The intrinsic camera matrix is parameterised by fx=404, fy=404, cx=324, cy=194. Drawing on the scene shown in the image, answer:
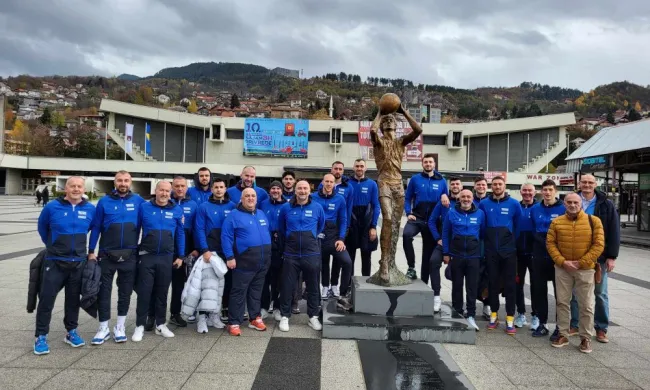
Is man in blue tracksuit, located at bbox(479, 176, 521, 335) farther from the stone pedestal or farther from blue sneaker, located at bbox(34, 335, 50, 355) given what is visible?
blue sneaker, located at bbox(34, 335, 50, 355)

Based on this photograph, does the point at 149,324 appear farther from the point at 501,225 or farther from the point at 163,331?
the point at 501,225

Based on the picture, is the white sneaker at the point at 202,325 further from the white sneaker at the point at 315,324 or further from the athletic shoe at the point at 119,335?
the white sneaker at the point at 315,324

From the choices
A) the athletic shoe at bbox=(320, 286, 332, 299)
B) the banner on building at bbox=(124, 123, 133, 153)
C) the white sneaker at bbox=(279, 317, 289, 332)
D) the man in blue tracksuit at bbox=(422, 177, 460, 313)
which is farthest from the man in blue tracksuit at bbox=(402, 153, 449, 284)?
the banner on building at bbox=(124, 123, 133, 153)

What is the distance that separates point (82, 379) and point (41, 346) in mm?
912

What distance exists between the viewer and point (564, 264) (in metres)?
4.59

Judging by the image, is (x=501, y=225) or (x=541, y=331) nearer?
(x=541, y=331)

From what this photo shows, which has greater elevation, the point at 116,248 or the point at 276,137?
the point at 276,137

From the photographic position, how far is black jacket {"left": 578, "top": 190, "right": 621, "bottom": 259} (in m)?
4.76

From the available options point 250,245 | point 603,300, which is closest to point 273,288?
point 250,245

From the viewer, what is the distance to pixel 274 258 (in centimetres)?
545

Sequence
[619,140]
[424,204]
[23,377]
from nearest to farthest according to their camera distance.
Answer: [23,377]
[424,204]
[619,140]

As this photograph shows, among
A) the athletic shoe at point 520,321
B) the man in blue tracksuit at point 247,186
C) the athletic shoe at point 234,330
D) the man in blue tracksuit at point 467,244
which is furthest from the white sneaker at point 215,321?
the athletic shoe at point 520,321

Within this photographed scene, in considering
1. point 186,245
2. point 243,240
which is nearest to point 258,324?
point 243,240

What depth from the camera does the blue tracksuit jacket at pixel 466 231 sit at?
516 cm
